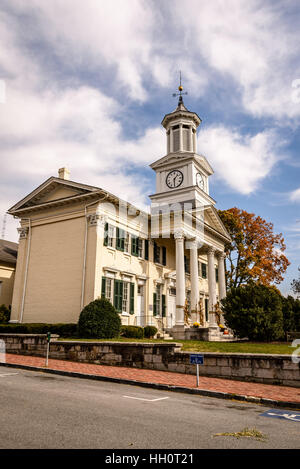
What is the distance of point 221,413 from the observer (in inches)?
283

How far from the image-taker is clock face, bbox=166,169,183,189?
3422 cm

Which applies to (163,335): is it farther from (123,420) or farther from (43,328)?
(123,420)

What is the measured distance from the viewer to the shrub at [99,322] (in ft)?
59.5

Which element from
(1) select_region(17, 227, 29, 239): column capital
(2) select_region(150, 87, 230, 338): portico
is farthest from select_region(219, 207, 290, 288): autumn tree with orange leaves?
(1) select_region(17, 227, 29, 239): column capital

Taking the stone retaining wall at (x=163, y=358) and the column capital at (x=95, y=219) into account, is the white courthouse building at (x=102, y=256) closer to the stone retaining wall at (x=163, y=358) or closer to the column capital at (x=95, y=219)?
the column capital at (x=95, y=219)

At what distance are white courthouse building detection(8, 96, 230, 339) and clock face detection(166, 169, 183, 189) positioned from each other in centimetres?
588

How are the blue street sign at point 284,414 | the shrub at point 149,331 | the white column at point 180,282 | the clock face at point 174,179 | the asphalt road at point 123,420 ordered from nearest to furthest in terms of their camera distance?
1. the asphalt road at point 123,420
2. the blue street sign at point 284,414
3. the shrub at point 149,331
4. the white column at point 180,282
5. the clock face at point 174,179

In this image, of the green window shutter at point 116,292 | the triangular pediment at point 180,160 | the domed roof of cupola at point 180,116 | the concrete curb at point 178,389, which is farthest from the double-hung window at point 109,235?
the domed roof of cupola at point 180,116

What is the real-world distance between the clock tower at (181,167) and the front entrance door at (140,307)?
1015 cm

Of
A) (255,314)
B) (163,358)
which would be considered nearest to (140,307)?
(255,314)

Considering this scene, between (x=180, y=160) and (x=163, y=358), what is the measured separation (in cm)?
2398
